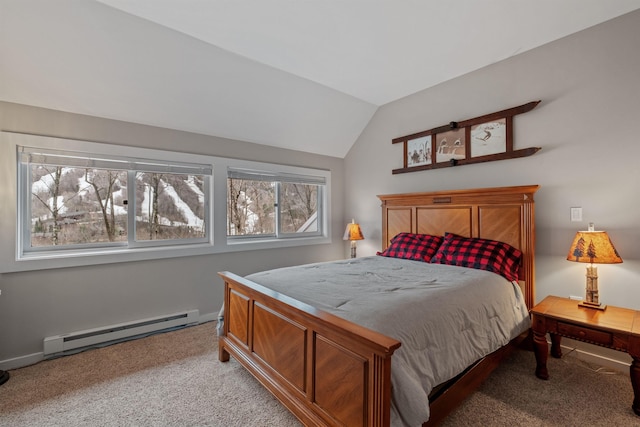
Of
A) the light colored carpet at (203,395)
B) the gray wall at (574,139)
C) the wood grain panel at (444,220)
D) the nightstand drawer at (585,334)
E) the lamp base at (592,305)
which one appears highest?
the gray wall at (574,139)

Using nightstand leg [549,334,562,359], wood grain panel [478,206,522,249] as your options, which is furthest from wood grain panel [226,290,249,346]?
nightstand leg [549,334,562,359]

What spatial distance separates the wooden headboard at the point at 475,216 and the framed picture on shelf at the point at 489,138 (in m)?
0.44

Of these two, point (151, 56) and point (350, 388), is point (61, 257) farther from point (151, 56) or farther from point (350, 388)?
point (350, 388)

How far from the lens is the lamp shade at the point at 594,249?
202 centimetres

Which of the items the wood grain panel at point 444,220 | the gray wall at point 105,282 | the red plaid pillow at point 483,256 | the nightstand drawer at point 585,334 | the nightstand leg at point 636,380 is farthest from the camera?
the wood grain panel at point 444,220

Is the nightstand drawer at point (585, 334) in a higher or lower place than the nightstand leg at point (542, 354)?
higher

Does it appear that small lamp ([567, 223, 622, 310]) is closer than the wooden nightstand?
No

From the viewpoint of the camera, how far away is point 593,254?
2055mm

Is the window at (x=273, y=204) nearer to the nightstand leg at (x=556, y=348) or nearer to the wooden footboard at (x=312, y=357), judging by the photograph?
the wooden footboard at (x=312, y=357)

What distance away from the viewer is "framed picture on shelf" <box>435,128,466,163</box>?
3.16m

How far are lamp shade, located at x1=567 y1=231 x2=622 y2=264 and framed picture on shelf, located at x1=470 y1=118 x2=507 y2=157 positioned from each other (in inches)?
42.6

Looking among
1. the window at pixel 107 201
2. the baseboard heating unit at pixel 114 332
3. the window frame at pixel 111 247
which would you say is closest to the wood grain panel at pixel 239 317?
the baseboard heating unit at pixel 114 332

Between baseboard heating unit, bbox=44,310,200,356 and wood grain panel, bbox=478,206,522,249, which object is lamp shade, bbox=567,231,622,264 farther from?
→ baseboard heating unit, bbox=44,310,200,356

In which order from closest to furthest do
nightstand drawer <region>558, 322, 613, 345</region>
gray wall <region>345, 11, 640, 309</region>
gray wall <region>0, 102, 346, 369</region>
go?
nightstand drawer <region>558, 322, 613, 345</region>, gray wall <region>345, 11, 640, 309</region>, gray wall <region>0, 102, 346, 369</region>
